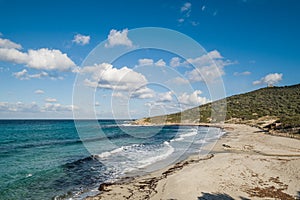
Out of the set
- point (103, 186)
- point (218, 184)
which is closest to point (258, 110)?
point (218, 184)

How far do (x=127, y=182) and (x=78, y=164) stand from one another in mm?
8070

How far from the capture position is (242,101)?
4680 inches

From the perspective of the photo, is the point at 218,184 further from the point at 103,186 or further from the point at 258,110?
the point at 258,110

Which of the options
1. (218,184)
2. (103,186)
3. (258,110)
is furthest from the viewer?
(258,110)

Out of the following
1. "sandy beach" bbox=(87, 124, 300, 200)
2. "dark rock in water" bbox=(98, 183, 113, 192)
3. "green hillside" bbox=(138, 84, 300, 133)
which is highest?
"green hillside" bbox=(138, 84, 300, 133)

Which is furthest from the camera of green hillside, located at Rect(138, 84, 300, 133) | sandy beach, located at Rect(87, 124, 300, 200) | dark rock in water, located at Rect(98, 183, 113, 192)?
green hillside, located at Rect(138, 84, 300, 133)

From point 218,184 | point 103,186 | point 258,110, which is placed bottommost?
point 103,186

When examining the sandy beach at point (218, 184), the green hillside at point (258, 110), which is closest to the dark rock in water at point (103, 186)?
the sandy beach at point (218, 184)

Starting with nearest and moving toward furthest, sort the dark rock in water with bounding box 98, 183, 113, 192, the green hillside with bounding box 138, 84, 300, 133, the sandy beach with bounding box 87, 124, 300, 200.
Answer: the sandy beach with bounding box 87, 124, 300, 200 < the dark rock in water with bounding box 98, 183, 113, 192 < the green hillside with bounding box 138, 84, 300, 133

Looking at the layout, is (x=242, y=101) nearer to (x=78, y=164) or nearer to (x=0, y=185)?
(x=78, y=164)

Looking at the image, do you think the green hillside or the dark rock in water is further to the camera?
the green hillside

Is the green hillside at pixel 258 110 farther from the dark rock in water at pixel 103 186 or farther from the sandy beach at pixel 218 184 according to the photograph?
the dark rock in water at pixel 103 186

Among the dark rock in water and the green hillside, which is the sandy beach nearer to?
the dark rock in water

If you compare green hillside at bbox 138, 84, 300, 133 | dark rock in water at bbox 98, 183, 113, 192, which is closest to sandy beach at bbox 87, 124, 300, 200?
dark rock in water at bbox 98, 183, 113, 192
